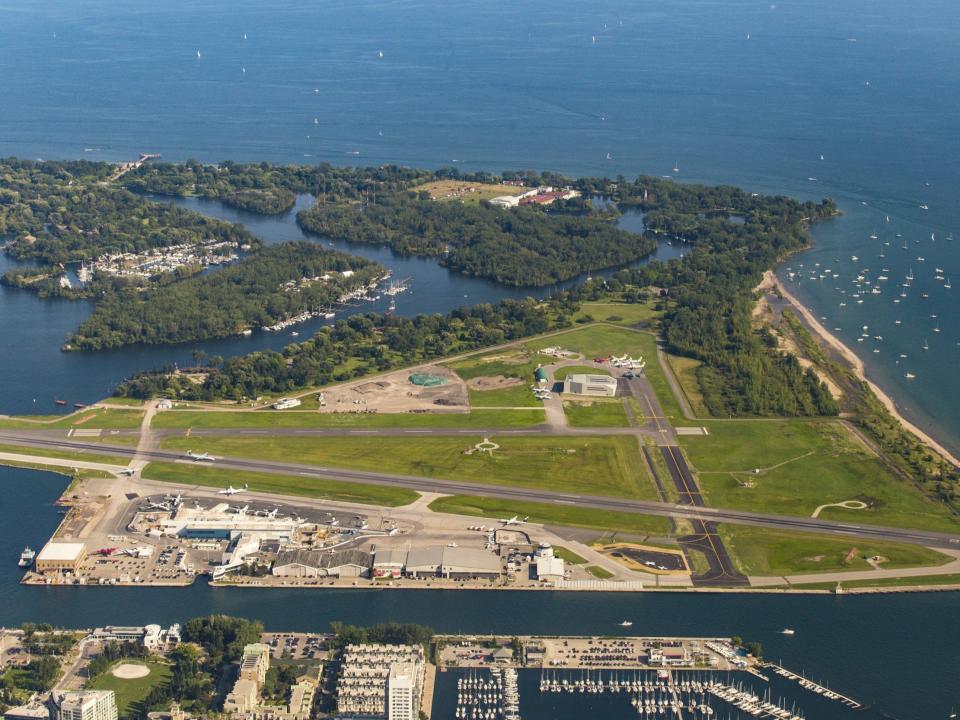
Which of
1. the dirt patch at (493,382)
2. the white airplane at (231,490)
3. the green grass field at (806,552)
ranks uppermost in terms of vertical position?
the green grass field at (806,552)

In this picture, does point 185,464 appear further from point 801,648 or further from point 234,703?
point 801,648

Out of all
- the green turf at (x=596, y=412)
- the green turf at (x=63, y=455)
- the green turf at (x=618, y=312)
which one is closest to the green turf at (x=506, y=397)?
the green turf at (x=596, y=412)

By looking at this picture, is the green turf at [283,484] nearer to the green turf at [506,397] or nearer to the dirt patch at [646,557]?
the dirt patch at [646,557]

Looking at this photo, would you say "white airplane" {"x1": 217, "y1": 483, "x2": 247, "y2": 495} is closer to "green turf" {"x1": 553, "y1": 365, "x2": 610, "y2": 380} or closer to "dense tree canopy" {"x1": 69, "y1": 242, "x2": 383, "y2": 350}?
"green turf" {"x1": 553, "y1": 365, "x2": 610, "y2": 380}

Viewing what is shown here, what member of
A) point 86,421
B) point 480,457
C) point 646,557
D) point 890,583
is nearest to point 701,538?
point 646,557

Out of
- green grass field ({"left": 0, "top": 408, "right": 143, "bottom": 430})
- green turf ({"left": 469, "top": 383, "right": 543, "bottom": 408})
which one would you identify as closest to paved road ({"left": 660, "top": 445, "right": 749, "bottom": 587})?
green turf ({"left": 469, "top": 383, "right": 543, "bottom": 408})
